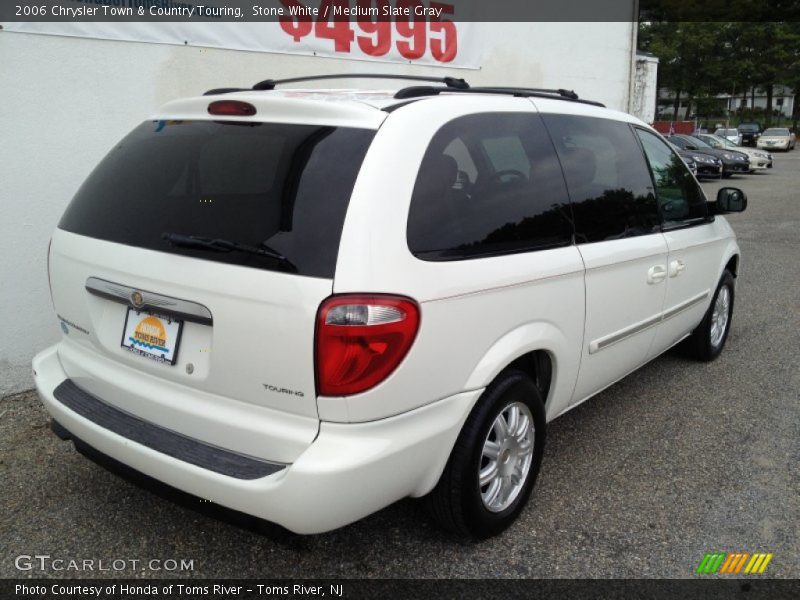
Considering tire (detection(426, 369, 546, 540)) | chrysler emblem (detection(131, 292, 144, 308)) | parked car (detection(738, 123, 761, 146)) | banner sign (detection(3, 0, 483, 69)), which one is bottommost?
parked car (detection(738, 123, 761, 146))

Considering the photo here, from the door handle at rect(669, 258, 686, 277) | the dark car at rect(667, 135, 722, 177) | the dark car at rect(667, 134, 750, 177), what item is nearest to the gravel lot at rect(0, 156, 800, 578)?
the door handle at rect(669, 258, 686, 277)

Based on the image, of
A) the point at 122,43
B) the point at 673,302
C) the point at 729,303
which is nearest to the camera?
the point at 673,302

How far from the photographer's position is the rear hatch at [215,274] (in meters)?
2.04

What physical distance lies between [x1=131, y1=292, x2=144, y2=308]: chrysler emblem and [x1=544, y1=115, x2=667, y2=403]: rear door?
180cm

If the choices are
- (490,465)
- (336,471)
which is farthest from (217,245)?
(490,465)

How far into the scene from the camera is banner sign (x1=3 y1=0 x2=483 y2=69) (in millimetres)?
4316

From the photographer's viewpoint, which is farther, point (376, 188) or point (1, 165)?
point (1, 165)

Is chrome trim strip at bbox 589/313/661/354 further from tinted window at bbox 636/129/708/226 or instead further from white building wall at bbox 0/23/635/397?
white building wall at bbox 0/23/635/397

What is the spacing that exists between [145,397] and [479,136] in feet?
5.16

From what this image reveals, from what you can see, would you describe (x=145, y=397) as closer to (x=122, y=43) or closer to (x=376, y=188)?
(x=376, y=188)

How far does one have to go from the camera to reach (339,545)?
269cm

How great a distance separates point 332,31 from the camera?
5543 millimetres

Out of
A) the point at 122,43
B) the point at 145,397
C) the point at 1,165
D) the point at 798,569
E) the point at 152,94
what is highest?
the point at 122,43

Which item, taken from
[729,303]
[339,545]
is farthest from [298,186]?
[729,303]
